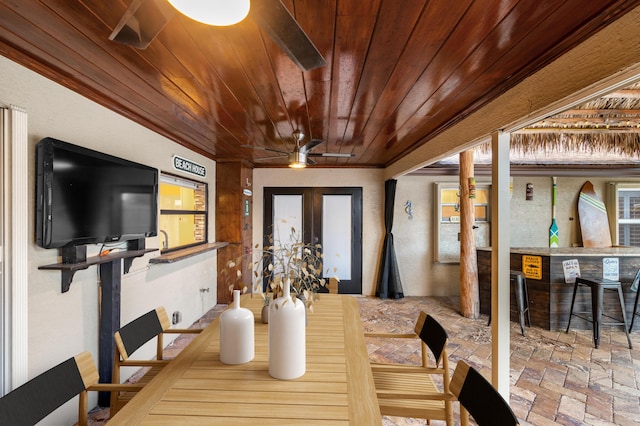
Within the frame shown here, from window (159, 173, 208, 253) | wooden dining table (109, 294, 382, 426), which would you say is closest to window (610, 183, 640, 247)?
wooden dining table (109, 294, 382, 426)

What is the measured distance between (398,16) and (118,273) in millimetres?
2572

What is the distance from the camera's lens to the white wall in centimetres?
176

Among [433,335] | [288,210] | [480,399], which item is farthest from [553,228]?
[480,399]

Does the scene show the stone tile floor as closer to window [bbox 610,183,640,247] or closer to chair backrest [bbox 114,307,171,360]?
chair backrest [bbox 114,307,171,360]

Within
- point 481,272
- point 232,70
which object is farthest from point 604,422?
point 232,70

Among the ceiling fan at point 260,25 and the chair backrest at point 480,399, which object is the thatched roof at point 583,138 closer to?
the chair backrest at point 480,399

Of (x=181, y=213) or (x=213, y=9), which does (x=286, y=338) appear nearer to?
(x=213, y=9)

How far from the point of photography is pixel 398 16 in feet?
4.22

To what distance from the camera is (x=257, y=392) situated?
1227mm

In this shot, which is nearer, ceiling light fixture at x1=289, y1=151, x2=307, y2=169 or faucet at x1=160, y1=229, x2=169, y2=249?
ceiling light fixture at x1=289, y1=151, x2=307, y2=169

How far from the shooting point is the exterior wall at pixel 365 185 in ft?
17.7

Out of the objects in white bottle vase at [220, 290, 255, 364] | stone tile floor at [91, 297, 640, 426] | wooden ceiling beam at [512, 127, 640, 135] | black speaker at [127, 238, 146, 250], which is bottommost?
stone tile floor at [91, 297, 640, 426]

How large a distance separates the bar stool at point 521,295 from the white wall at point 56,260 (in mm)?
4179

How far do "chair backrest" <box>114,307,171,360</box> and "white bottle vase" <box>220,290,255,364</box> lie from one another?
676 mm
